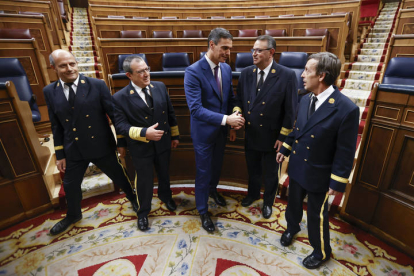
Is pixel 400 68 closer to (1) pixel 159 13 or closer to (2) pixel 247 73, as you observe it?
(2) pixel 247 73

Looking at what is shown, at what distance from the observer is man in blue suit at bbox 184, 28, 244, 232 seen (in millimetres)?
904

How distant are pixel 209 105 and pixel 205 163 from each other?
274mm

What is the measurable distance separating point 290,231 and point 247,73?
2.51ft

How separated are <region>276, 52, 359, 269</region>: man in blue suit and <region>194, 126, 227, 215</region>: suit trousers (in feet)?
1.08

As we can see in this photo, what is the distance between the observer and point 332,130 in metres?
0.71

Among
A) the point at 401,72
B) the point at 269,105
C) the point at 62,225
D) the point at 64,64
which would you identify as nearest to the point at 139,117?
the point at 64,64

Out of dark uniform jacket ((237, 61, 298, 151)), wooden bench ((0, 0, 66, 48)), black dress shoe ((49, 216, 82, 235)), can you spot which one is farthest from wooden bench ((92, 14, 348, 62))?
black dress shoe ((49, 216, 82, 235))

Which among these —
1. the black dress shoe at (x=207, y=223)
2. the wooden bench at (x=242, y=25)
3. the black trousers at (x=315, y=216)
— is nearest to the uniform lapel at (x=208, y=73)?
the black trousers at (x=315, y=216)

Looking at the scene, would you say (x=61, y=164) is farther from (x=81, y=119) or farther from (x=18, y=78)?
(x=18, y=78)

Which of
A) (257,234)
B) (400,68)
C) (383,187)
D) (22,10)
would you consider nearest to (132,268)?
(257,234)

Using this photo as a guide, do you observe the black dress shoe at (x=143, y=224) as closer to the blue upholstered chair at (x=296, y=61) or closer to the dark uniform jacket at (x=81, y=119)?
the dark uniform jacket at (x=81, y=119)

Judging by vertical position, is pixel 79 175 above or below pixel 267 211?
above

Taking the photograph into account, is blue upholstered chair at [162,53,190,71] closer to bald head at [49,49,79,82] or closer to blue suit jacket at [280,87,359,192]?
bald head at [49,49,79,82]

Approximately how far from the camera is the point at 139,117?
98 cm
